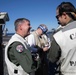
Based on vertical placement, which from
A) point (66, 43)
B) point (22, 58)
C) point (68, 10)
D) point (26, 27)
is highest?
point (68, 10)

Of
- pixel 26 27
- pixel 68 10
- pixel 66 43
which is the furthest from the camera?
pixel 26 27

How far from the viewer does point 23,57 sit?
3.30 m

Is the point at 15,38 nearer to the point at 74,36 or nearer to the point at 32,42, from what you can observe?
the point at 74,36

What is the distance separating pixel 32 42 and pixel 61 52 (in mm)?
2467

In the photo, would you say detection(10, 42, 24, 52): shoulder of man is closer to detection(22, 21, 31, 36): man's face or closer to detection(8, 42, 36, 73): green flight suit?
detection(8, 42, 36, 73): green flight suit

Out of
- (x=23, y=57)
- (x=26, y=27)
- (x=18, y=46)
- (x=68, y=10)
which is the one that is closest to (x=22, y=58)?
(x=23, y=57)

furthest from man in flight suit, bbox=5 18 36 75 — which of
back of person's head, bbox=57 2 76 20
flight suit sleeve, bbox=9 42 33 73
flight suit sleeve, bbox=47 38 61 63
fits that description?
back of person's head, bbox=57 2 76 20

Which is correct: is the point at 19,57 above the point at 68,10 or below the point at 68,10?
below

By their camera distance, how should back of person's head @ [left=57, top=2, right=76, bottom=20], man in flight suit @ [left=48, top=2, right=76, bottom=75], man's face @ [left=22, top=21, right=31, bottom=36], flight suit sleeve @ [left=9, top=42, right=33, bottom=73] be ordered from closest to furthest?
man in flight suit @ [left=48, top=2, right=76, bottom=75], back of person's head @ [left=57, top=2, right=76, bottom=20], flight suit sleeve @ [left=9, top=42, right=33, bottom=73], man's face @ [left=22, top=21, right=31, bottom=36]

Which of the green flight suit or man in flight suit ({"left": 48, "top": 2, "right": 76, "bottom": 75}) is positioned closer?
man in flight suit ({"left": 48, "top": 2, "right": 76, "bottom": 75})

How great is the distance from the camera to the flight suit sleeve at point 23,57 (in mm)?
3285

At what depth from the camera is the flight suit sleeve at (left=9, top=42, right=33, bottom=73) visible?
3285 millimetres

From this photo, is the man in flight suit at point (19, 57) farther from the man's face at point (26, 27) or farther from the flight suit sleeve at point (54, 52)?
the flight suit sleeve at point (54, 52)

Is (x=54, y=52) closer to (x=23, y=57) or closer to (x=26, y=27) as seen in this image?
(x=23, y=57)
